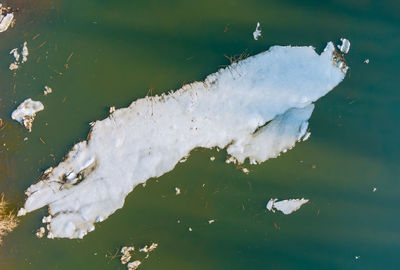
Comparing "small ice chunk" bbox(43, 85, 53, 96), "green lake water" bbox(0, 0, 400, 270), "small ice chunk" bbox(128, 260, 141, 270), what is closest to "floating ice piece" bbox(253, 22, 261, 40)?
"green lake water" bbox(0, 0, 400, 270)

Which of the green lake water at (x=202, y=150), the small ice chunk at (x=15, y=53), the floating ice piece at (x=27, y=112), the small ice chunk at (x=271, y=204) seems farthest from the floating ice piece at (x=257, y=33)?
the small ice chunk at (x=15, y=53)

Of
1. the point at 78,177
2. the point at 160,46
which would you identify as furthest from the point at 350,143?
the point at 78,177

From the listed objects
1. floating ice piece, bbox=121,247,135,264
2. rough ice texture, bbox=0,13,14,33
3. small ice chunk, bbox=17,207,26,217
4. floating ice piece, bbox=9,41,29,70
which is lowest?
floating ice piece, bbox=121,247,135,264

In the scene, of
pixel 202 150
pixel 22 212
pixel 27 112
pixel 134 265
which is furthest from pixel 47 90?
pixel 134 265

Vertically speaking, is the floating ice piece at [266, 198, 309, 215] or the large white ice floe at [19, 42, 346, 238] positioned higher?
the large white ice floe at [19, 42, 346, 238]

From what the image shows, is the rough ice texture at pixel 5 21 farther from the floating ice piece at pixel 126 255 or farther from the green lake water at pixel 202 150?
the floating ice piece at pixel 126 255

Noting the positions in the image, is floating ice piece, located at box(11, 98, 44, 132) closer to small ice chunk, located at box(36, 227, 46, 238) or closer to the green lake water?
the green lake water
